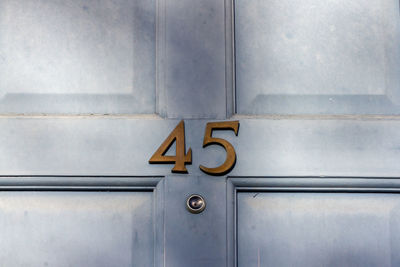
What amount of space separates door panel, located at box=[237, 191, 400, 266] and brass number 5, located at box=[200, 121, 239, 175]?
0.07m

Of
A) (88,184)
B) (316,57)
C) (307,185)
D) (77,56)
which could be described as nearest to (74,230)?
(88,184)

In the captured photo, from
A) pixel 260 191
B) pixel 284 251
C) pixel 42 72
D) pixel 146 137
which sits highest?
pixel 42 72

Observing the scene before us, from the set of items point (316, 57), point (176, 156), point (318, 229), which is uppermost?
point (316, 57)

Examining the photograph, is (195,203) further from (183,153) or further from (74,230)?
(74,230)

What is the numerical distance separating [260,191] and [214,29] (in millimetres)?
348

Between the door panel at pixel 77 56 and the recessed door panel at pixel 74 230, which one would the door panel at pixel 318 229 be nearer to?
the recessed door panel at pixel 74 230

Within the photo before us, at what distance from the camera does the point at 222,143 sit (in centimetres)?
81

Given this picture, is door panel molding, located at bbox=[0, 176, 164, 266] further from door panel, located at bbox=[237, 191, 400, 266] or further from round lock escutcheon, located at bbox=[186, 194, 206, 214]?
door panel, located at bbox=[237, 191, 400, 266]

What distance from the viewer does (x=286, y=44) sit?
0.85m

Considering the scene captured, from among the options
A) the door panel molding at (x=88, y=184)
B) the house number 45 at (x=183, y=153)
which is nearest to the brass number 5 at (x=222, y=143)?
the house number 45 at (x=183, y=153)

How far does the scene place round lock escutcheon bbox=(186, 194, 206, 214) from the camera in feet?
2.64

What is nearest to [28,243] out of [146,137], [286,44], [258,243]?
[146,137]

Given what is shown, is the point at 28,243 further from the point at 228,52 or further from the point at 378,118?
the point at 378,118

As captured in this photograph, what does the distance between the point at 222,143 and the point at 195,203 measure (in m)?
0.13
